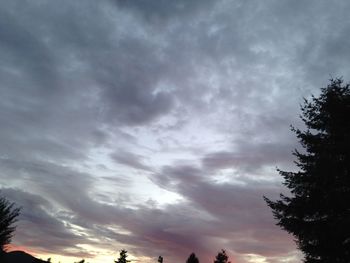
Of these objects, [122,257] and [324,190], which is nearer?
[324,190]

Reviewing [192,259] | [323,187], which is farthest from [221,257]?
[323,187]

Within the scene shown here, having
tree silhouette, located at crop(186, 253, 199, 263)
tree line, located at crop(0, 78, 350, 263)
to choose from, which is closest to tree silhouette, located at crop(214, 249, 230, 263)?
tree silhouette, located at crop(186, 253, 199, 263)

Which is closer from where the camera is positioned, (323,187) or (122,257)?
(323,187)

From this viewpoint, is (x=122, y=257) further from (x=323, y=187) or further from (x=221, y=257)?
(x=323, y=187)

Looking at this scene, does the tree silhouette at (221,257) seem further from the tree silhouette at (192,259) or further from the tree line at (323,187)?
the tree line at (323,187)

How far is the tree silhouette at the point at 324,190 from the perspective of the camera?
16.4 m

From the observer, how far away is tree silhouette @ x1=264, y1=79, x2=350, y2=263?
16422 millimetres

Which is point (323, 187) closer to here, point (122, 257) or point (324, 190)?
point (324, 190)

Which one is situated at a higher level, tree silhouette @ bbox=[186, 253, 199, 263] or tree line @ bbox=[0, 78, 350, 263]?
tree silhouette @ bbox=[186, 253, 199, 263]

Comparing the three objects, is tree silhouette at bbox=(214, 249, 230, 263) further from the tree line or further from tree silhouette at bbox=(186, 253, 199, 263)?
the tree line

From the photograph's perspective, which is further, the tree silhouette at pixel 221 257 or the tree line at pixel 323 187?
the tree silhouette at pixel 221 257

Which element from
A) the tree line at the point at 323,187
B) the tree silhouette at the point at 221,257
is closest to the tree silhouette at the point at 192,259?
the tree silhouette at the point at 221,257

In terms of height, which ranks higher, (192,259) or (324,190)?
(192,259)

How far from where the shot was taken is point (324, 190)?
17234 mm
